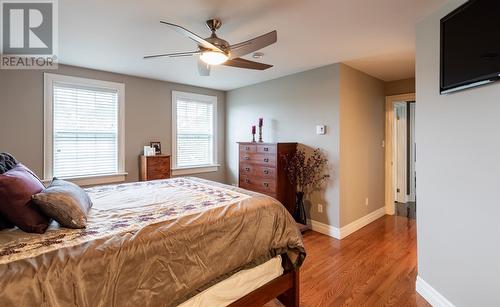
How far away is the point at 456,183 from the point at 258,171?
2486mm

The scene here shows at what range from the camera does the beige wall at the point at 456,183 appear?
158 cm

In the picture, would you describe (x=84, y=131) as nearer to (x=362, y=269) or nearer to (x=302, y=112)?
(x=302, y=112)

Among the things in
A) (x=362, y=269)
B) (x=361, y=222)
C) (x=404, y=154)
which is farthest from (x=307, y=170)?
(x=404, y=154)

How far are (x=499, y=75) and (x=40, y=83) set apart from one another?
4595mm

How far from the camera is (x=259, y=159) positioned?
386 cm

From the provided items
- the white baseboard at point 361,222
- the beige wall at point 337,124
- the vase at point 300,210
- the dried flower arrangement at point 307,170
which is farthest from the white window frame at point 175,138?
the white baseboard at point 361,222

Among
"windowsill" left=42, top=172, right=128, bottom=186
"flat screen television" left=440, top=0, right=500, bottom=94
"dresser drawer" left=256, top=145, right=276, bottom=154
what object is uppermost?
"flat screen television" left=440, top=0, right=500, bottom=94

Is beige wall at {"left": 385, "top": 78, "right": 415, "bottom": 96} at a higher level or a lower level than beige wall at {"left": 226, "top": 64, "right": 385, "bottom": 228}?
higher

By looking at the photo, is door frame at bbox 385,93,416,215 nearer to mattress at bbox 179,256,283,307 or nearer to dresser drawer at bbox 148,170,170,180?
mattress at bbox 179,256,283,307

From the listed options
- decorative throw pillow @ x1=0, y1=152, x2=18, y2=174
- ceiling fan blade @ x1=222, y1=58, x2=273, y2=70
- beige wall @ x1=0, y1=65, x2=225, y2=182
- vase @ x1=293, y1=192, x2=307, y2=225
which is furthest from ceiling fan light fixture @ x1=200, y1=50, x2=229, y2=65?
beige wall @ x1=0, y1=65, x2=225, y2=182

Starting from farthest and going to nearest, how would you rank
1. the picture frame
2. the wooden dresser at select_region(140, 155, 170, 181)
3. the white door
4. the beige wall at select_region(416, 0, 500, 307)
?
1. the white door
2. the picture frame
3. the wooden dresser at select_region(140, 155, 170, 181)
4. the beige wall at select_region(416, 0, 500, 307)

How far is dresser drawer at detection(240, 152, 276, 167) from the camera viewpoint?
3.64 m

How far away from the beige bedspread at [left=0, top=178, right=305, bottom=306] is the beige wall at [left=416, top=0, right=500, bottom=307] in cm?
113

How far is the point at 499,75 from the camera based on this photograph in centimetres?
146
